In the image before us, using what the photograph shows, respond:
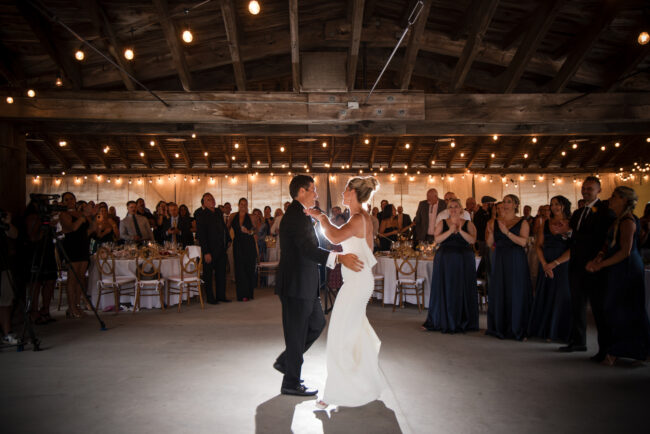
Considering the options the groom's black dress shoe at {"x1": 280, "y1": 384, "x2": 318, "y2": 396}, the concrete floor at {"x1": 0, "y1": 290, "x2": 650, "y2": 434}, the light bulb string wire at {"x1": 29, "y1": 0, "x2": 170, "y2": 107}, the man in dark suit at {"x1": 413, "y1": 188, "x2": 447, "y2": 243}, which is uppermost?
the light bulb string wire at {"x1": 29, "y1": 0, "x2": 170, "y2": 107}

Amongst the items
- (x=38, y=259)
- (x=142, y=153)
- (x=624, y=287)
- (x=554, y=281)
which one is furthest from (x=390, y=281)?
(x=142, y=153)

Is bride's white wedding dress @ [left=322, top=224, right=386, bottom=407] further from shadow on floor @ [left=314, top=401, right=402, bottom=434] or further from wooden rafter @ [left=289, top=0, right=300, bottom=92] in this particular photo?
wooden rafter @ [left=289, top=0, right=300, bottom=92]

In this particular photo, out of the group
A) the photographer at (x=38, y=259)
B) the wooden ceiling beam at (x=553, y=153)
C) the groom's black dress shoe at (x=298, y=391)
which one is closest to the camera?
the groom's black dress shoe at (x=298, y=391)

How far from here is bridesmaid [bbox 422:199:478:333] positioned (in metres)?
5.75

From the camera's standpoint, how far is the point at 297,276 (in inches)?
132

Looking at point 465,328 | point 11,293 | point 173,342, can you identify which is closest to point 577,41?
point 465,328

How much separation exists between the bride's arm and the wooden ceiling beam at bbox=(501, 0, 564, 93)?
5.37 m

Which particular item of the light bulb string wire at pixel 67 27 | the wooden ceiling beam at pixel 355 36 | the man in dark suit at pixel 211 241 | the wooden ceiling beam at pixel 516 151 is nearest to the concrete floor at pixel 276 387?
the man in dark suit at pixel 211 241

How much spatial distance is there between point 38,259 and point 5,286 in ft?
3.69

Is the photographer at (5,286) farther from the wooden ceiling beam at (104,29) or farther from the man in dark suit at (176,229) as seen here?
the man in dark suit at (176,229)

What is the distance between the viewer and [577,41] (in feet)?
24.9

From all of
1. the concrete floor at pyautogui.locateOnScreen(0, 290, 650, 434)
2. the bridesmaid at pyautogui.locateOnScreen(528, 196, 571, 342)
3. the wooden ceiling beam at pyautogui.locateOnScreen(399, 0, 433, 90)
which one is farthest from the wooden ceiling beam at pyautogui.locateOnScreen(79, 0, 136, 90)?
the bridesmaid at pyautogui.locateOnScreen(528, 196, 571, 342)

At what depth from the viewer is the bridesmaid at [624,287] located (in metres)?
4.28

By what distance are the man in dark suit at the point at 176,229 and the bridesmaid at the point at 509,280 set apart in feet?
21.6
